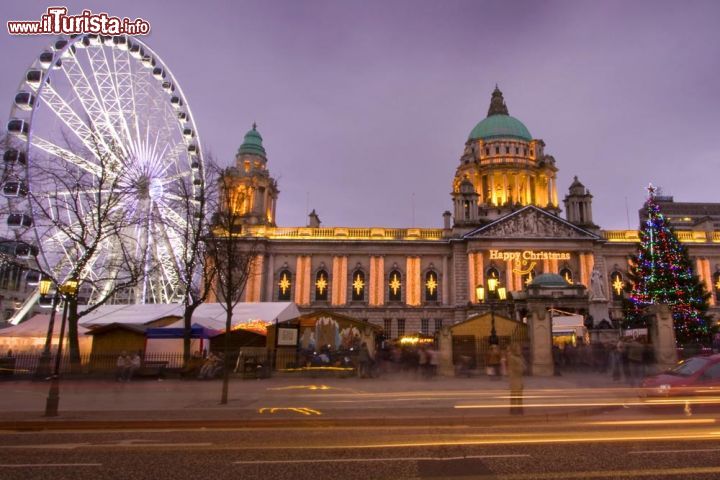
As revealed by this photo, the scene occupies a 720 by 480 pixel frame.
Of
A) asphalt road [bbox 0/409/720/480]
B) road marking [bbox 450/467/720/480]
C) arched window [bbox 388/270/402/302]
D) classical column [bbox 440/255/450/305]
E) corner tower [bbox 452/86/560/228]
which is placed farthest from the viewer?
corner tower [bbox 452/86/560/228]

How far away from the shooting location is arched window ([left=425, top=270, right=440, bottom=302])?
2527 inches

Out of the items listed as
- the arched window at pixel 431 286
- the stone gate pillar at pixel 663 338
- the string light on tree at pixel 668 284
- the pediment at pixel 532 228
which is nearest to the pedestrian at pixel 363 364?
the stone gate pillar at pixel 663 338

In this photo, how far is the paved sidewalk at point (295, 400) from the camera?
13972 millimetres

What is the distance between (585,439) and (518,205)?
67.6m

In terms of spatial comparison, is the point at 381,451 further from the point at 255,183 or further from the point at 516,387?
→ the point at 255,183

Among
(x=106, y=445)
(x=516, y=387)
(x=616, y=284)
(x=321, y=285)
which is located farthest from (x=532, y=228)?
(x=106, y=445)

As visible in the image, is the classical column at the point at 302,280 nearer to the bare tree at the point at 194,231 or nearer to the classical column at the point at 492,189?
the bare tree at the point at 194,231

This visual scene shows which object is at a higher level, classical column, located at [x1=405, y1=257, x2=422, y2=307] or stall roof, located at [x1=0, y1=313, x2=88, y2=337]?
classical column, located at [x1=405, y1=257, x2=422, y2=307]

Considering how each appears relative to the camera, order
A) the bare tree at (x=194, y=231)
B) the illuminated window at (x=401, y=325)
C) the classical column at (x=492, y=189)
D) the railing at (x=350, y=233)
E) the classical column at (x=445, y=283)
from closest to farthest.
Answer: the bare tree at (x=194, y=231) < the illuminated window at (x=401, y=325) < the classical column at (x=445, y=283) < the railing at (x=350, y=233) < the classical column at (x=492, y=189)

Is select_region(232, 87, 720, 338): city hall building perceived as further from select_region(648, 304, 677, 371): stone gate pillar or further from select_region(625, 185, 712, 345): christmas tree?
select_region(648, 304, 677, 371): stone gate pillar

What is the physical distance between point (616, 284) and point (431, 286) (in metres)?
22.5

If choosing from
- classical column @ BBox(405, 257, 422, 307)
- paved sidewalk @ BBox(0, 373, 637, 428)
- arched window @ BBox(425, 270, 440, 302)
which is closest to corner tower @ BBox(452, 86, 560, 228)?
arched window @ BBox(425, 270, 440, 302)

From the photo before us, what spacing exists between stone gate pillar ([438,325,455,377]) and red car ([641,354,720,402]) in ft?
46.0

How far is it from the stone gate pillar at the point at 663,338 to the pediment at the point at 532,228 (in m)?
35.0
